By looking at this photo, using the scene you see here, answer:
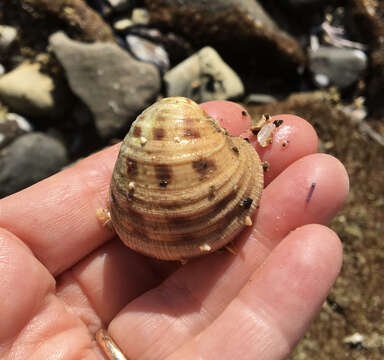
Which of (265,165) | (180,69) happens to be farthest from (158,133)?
(180,69)

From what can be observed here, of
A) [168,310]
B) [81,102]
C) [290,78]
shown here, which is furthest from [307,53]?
[168,310]

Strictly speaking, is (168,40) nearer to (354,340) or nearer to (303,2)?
(303,2)

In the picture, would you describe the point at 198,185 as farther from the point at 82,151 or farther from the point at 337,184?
the point at 82,151

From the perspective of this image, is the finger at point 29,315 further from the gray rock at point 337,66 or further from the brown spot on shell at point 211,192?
the gray rock at point 337,66

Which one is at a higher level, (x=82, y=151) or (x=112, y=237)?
(x=112, y=237)

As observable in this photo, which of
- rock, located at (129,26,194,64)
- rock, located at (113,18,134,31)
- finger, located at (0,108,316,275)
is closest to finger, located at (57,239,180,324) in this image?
finger, located at (0,108,316,275)
